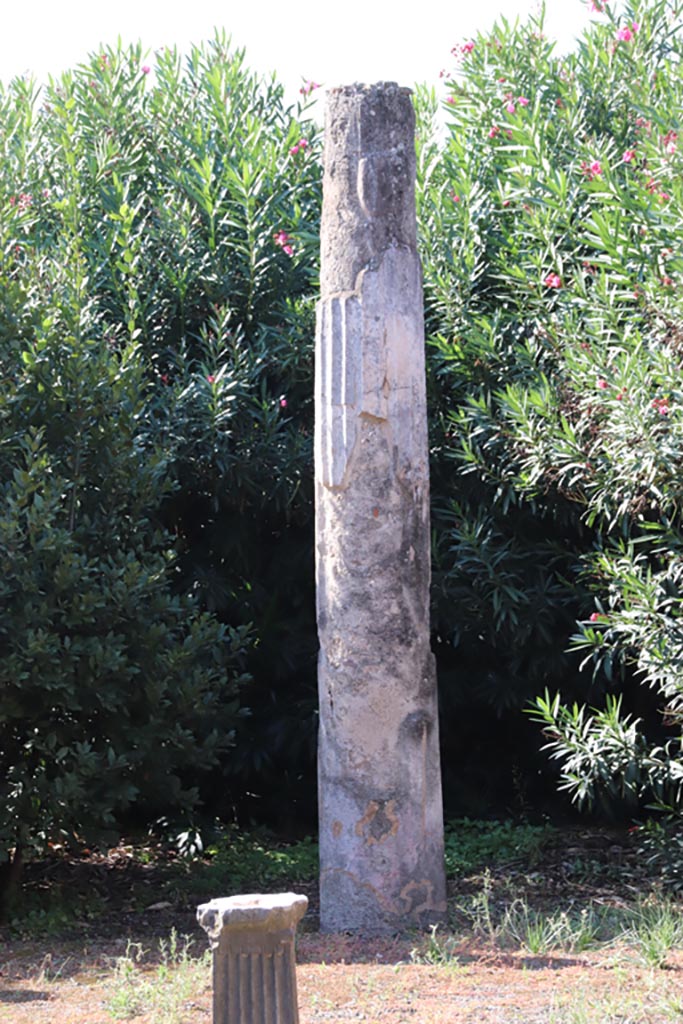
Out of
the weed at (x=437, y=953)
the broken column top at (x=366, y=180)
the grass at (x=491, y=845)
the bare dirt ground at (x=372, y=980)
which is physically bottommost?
the bare dirt ground at (x=372, y=980)

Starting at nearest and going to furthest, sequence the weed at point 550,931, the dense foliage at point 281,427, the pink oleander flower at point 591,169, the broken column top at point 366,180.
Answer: the weed at point 550,931 < the broken column top at point 366,180 < the dense foliage at point 281,427 < the pink oleander flower at point 591,169

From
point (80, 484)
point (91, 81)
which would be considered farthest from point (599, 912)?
point (91, 81)

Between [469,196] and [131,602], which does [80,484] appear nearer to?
[131,602]

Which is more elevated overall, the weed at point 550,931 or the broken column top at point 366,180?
the broken column top at point 366,180

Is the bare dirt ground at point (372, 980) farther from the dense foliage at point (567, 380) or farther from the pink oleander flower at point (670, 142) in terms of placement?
the pink oleander flower at point (670, 142)

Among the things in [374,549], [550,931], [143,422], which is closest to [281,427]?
[143,422]

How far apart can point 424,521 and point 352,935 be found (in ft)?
6.29

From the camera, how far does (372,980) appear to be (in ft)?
17.2

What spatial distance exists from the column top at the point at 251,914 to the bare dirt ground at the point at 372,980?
82cm

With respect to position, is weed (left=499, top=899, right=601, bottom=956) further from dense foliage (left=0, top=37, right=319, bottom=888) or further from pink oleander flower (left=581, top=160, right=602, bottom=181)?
pink oleander flower (left=581, top=160, right=602, bottom=181)

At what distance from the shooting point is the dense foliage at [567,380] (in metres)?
6.82

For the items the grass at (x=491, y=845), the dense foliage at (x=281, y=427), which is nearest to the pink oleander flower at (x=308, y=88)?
the dense foliage at (x=281, y=427)

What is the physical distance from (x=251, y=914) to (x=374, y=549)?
97.0 inches

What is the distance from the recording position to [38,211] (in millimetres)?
8883
